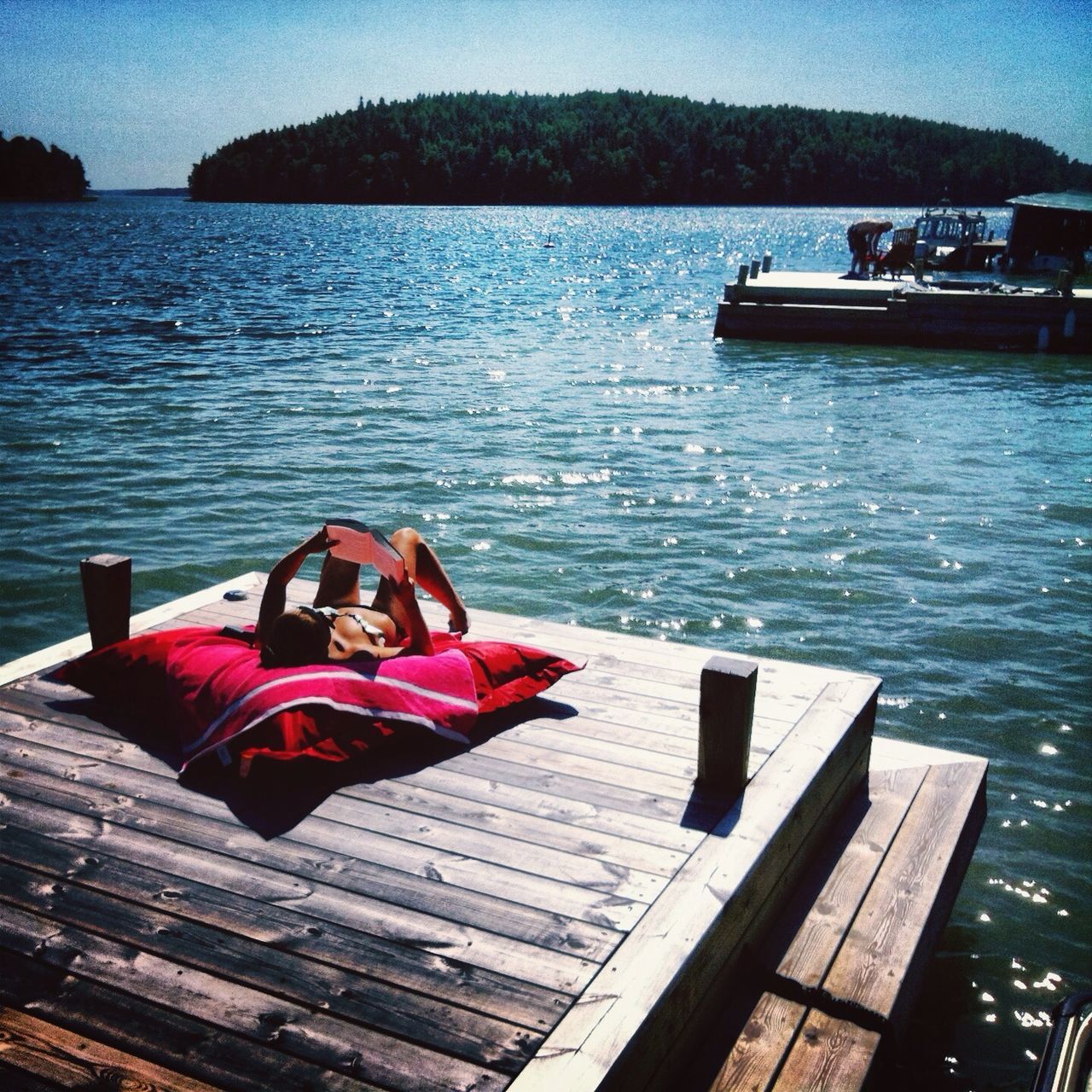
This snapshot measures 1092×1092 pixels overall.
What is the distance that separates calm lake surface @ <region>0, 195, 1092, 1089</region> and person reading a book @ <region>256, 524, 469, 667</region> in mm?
3009

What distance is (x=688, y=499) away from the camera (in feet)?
41.8

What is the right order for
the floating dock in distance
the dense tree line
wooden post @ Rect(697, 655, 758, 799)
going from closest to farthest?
wooden post @ Rect(697, 655, 758, 799)
the floating dock in distance
the dense tree line

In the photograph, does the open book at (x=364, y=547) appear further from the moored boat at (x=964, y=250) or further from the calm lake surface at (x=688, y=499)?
the moored boat at (x=964, y=250)

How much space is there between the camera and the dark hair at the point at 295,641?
4.77 m

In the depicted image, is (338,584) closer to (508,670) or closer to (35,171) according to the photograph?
(508,670)

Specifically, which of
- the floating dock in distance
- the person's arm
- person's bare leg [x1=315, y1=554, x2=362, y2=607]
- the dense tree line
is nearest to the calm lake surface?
the floating dock in distance

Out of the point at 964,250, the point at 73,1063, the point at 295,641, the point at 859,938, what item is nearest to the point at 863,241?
the point at 964,250

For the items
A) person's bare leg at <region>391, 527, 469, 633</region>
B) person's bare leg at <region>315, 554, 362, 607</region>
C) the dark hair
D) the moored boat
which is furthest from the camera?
the moored boat

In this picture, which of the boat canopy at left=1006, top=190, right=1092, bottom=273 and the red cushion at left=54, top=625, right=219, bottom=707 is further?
the boat canopy at left=1006, top=190, right=1092, bottom=273

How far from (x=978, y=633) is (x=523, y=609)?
3.88 metres

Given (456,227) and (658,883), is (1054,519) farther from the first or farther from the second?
(456,227)

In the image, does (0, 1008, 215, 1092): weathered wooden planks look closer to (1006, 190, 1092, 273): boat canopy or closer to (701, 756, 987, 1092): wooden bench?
(701, 756, 987, 1092): wooden bench

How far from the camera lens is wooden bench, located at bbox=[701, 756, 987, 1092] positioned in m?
3.61

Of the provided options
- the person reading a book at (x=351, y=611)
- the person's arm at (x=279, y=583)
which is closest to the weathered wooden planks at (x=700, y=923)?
the person reading a book at (x=351, y=611)
